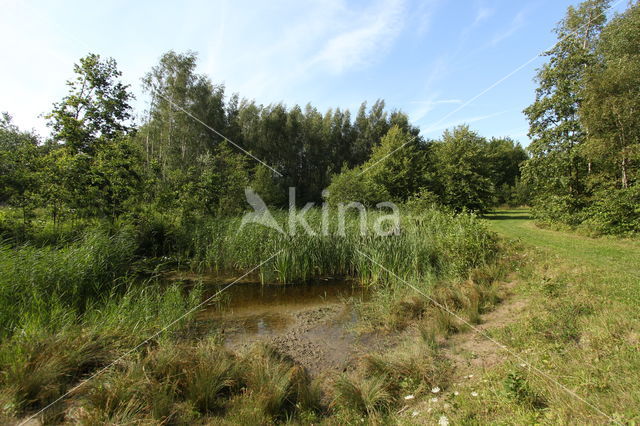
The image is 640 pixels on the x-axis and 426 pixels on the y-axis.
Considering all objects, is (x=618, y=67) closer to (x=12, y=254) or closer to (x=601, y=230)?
(x=601, y=230)

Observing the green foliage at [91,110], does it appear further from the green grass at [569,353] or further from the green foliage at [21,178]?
the green grass at [569,353]

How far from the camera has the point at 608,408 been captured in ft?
7.32

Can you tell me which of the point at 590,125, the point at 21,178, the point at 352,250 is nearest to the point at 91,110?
the point at 21,178

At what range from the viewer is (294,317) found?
6.06 meters

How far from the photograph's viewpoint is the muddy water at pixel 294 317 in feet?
15.2

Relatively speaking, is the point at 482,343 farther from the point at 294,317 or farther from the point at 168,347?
the point at 168,347

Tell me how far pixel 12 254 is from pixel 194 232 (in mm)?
4791

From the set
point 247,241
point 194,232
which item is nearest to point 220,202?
point 194,232

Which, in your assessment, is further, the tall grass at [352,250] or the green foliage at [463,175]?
the green foliage at [463,175]

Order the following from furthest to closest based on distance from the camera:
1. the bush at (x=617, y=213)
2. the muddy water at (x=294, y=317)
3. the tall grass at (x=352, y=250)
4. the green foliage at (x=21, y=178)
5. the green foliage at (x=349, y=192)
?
the green foliage at (x=349, y=192)
the bush at (x=617, y=213)
the tall grass at (x=352, y=250)
the green foliage at (x=21, y=178)
the muddy water at (x=294, y=317)

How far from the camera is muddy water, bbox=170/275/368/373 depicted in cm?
462

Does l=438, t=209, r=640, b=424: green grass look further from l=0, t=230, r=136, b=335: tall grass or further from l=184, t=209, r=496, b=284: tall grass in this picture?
l=0, t=230, r=136, b=335: tall grass

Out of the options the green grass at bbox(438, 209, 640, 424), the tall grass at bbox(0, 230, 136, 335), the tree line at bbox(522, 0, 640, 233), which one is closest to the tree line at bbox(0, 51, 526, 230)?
the tall grass at bbox(0, 230, 136, 335)

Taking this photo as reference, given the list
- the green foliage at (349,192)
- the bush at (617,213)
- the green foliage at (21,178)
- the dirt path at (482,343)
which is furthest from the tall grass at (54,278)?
the bush at (617,213)
